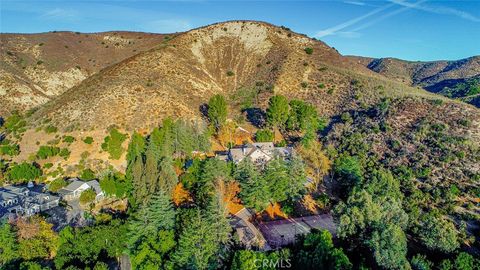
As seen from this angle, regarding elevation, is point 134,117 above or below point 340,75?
below

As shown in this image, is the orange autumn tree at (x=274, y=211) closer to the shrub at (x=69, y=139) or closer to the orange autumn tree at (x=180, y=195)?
the orange autumn tree at (x=180, y=195)

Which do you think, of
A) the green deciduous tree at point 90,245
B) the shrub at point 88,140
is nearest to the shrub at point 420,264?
the green deciduous tree at point 90,245

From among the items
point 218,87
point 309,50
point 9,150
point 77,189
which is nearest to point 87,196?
point 77,189

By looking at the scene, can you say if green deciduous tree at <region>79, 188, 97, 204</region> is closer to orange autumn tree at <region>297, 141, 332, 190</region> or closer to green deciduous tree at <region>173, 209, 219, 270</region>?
green deciduous tree at <region>173, 209, 219, 270</region>

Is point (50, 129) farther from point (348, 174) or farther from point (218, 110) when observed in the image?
point (348, 174)

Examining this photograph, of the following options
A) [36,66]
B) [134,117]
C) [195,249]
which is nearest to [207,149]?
[134,117]

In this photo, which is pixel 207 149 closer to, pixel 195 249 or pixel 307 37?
pixel 195 249
